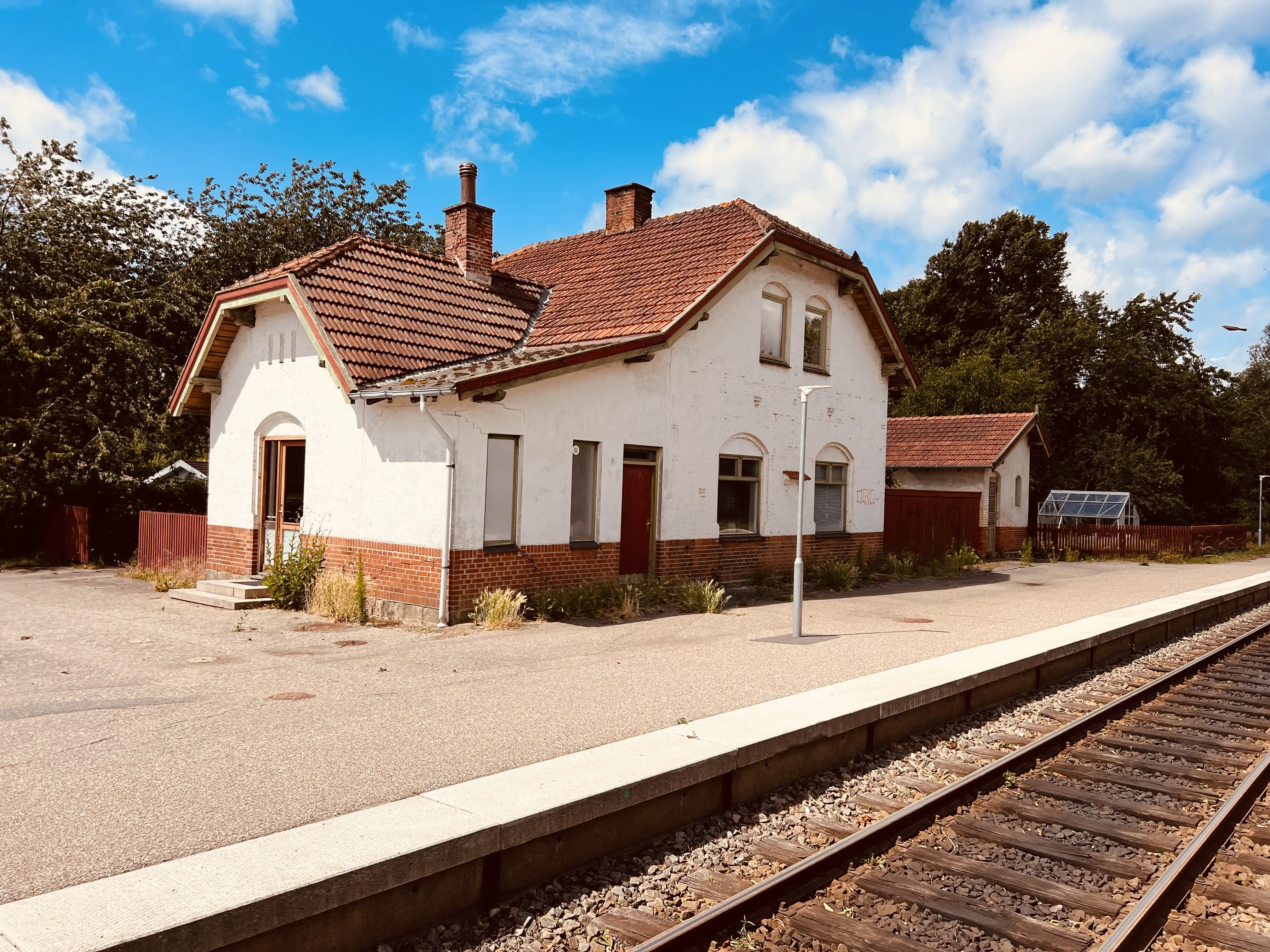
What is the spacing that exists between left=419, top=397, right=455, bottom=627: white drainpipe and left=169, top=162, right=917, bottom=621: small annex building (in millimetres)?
47

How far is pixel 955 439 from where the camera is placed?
30.5m

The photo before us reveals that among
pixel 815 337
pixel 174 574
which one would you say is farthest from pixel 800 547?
pixel 174 574

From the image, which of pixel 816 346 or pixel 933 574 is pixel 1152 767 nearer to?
pixel 816 346

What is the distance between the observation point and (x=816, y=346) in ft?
61.3

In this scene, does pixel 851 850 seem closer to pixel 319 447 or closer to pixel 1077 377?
pixel 319 447

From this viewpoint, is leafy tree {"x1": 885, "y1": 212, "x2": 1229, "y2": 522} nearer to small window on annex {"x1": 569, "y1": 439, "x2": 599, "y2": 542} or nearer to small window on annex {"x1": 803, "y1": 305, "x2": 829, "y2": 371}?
small window on annex {"x1": 803, "y1": 305, "x2": 829, "y2": 371}

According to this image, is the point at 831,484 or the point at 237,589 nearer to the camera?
the point at 237,589

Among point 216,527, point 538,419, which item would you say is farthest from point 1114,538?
point 216,527

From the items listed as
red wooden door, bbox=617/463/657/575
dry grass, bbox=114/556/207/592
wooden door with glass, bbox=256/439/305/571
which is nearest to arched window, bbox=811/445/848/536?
red wooden door, bbox=617/463/657/575

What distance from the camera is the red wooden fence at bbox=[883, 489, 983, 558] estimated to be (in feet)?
79.8

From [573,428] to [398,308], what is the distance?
377cm

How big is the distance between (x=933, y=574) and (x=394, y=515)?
44.5 feet

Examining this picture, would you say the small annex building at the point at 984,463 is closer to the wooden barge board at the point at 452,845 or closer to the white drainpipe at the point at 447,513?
the white drainpipe at the point at 447,513

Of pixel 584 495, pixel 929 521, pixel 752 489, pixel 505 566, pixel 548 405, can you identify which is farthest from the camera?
pixel 929 521
